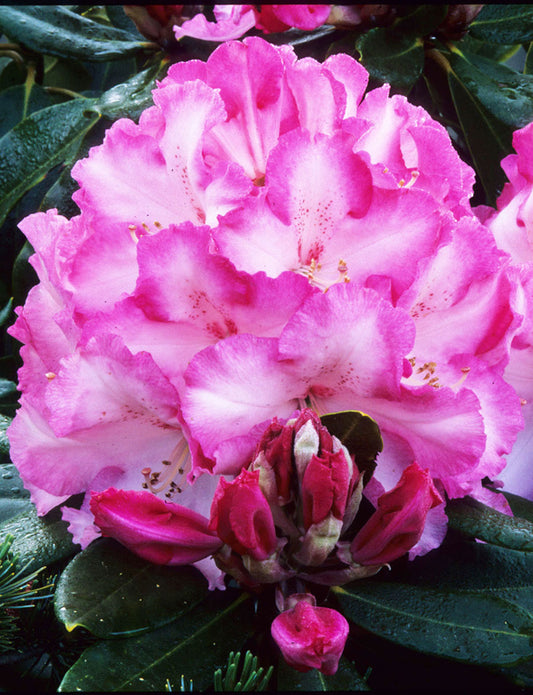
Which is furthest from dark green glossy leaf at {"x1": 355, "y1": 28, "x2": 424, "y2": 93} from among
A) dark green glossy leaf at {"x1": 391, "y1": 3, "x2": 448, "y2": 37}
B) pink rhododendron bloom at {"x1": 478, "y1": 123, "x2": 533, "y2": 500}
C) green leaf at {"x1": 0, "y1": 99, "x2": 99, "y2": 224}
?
green leaf at {"x1": 0, "y1": 99, "x2": 99, "y2": 224}

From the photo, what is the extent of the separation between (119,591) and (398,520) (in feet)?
0.54

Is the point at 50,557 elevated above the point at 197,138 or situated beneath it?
situated beneath

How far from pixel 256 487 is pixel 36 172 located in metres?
0.58

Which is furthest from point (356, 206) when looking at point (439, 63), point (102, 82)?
point (102, 82)

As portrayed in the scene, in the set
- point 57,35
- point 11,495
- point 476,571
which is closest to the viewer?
point 476,571

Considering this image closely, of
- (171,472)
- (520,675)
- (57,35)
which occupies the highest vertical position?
(57,35)

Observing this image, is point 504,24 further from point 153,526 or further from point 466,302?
point 153,526

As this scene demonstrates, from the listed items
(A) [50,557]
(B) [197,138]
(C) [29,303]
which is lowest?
(A) [50,557]

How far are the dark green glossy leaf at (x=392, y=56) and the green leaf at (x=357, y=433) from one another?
43 cm

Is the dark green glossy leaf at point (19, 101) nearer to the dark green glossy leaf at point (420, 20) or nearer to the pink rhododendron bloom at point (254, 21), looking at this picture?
the pink rhododendron bloom at point (254, 21)

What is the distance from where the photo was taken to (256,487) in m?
0.37

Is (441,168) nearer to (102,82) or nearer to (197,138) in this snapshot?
(197,138)

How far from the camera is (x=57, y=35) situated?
858 mm

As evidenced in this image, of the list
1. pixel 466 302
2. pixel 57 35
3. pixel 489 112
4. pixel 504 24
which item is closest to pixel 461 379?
pixel 466 302
